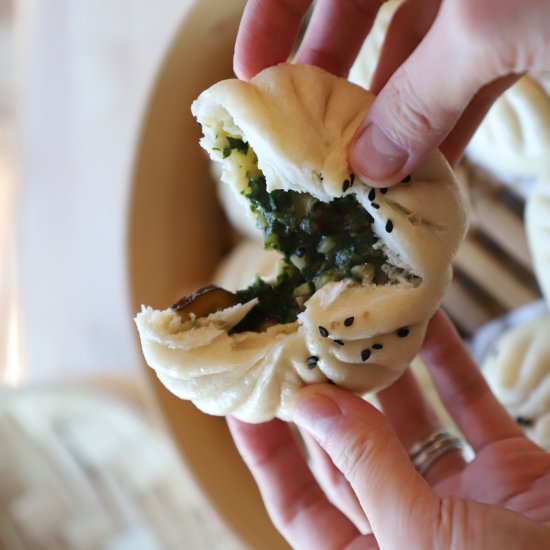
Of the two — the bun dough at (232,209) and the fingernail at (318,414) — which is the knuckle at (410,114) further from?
the bun dough at (232,209)

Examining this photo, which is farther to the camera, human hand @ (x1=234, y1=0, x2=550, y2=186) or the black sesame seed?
the black sesame seed

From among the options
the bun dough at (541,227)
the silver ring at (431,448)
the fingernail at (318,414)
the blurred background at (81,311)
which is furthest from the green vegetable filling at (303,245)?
the blurred background at (81,311)

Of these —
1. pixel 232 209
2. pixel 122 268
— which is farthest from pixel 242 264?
pixel 122 268

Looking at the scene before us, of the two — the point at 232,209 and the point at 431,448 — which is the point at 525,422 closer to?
the point at 431,448

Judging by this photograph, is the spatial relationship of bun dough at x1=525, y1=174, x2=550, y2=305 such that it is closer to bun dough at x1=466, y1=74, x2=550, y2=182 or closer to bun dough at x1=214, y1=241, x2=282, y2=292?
bun dough at x1=466, y1=74, x2=550, y2=182

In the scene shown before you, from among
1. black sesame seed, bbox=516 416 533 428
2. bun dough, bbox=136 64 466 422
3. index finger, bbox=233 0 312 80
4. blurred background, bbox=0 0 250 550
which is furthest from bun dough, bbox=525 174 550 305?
blurred background, bbox=0 0 250 550

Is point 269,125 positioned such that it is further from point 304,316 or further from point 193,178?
point 193,178
